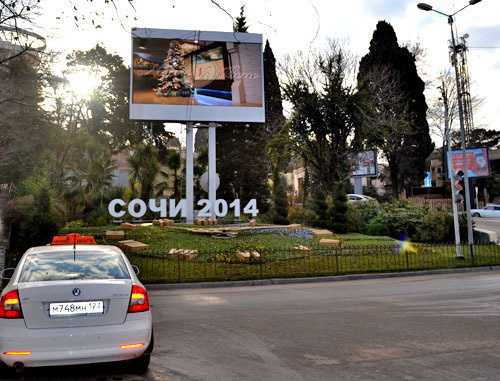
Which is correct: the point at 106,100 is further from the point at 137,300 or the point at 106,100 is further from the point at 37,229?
the point at 137,300

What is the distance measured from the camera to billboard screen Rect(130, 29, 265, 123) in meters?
26.6

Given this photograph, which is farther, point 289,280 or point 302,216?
point 302,216

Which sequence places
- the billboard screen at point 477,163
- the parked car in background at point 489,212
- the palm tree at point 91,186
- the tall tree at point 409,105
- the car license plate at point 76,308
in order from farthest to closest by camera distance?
the tall tree at point 409,105
the parked car in background at point 489,212
the billboard screen at point 477,163
the palm tree at point 91,186
the car license plate at point 76,308

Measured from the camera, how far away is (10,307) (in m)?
4.51

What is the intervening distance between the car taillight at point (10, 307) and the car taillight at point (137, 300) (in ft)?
3.46

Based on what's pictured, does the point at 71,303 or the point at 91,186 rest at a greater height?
the point at 91,186

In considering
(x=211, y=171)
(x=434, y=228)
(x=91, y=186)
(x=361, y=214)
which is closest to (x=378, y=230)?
(x=361, y=214)

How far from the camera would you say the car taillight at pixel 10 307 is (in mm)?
4469

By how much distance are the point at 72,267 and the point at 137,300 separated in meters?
0.94

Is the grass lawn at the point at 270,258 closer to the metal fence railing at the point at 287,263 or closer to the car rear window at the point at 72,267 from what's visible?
the metal fence railing at the point at 287,263

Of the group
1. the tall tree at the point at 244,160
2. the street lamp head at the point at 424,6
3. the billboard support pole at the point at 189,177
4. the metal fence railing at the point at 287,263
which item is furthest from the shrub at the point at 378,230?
the tall tree at the point at 244,160

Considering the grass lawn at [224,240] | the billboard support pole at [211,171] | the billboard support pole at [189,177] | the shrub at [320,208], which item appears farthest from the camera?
the billboard support pole at [211,171]

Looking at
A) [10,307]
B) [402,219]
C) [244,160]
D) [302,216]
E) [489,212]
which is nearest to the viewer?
[10,307]

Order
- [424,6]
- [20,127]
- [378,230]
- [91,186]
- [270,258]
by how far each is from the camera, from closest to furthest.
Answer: [270,258] → [424,6] → [378,230] → [91,186] → [20,127]
